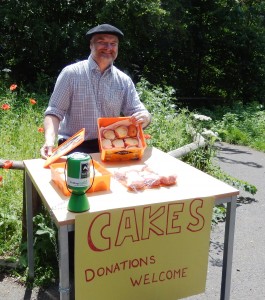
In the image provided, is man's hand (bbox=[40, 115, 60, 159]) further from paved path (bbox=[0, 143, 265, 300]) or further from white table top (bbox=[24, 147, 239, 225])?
paved path (bbox=[0, 143, 265, 300])

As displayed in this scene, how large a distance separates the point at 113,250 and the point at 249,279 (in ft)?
5.25

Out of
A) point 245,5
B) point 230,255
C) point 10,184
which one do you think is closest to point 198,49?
point 245,5

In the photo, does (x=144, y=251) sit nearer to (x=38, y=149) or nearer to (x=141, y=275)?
(x=141, y=275)

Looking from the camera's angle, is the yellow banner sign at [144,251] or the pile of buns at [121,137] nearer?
the yellow banner sign at [144,251]

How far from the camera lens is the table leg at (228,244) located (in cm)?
242

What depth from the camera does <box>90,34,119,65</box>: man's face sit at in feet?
9.70

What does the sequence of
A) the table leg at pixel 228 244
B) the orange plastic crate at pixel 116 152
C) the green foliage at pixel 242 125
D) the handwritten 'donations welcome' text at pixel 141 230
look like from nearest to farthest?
the handwritten 'donations welcome' text at pixel 141 230
the table leg at pixel 228 244
the orange plastic crate at pixel 116 152
the green foliage at pixel 242 125

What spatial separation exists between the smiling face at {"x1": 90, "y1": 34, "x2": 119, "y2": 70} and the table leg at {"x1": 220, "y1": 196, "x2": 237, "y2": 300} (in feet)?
4.39

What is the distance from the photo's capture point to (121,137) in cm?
281

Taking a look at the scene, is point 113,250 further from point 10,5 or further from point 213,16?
point 213,16

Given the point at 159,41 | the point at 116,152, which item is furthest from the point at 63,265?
the point at 159,41

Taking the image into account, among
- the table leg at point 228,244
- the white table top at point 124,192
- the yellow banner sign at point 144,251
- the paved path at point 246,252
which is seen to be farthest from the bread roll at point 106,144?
the paved path at point 246,252

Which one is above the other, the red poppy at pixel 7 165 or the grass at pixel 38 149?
the red poppy at pixel 7 165

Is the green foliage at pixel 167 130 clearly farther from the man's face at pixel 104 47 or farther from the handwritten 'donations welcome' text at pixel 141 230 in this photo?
the handwritten 'donations welcome' text at pixel 141 230
